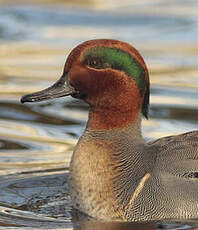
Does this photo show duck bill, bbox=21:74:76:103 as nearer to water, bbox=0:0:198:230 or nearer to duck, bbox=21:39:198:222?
duck, bbox=21:39:198:222

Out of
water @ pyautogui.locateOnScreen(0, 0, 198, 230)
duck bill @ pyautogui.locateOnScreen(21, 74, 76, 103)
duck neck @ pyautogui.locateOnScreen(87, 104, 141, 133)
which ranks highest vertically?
duck bill @ pyautogui.locateOnScreen(21, 74, 76, 103)

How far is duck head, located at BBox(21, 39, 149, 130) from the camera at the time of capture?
25.9 feet

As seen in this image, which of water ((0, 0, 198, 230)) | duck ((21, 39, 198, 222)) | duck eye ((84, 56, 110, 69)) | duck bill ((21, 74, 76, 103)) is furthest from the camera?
water ((0, 0, 198, 230))

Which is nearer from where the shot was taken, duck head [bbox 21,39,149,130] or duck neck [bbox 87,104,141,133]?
duck head [bbox 21,39,149,130]

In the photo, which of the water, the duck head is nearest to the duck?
the duck head

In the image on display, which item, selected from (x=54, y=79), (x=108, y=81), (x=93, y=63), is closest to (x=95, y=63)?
(x=93, y=63)

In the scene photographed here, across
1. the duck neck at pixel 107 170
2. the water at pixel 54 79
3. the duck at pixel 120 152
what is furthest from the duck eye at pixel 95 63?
the water at pixel 54 79

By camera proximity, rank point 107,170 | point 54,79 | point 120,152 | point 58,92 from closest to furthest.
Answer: point 107,170 < point 120,152 < point 58,92 < point 54,79

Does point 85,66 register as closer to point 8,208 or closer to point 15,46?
point 8,208

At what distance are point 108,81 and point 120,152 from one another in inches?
24.8

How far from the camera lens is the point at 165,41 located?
624 inches

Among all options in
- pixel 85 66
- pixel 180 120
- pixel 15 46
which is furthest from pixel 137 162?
pixel 15 46

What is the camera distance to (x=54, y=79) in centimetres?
1312

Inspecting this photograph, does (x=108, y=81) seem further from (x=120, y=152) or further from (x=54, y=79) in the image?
(x=54, y=79)
